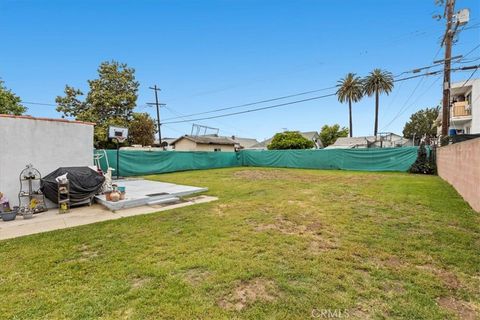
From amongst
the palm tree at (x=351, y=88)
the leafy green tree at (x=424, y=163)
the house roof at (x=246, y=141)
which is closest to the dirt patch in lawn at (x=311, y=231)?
the leafy green tree at (x=424, y=163)

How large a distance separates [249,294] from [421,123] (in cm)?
5326

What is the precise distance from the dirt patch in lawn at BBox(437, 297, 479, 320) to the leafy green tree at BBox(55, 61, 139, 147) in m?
19.3

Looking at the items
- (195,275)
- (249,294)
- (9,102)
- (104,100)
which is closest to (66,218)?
(195,275)

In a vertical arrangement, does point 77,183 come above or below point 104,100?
below

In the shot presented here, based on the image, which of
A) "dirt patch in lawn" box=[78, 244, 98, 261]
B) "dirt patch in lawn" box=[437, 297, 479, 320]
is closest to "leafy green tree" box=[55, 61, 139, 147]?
"dirt patch in lawn" box=[78, 244, 98, 261]

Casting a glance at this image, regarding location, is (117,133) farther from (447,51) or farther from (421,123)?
(421,123)

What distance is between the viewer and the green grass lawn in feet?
5.79

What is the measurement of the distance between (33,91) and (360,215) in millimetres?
23366

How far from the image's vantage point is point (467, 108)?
49.6ft

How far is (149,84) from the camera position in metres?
21.9

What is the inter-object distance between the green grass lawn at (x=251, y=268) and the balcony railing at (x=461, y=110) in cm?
1566

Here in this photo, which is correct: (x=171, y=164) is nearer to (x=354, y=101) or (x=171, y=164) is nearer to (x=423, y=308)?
(x=423, y=308)

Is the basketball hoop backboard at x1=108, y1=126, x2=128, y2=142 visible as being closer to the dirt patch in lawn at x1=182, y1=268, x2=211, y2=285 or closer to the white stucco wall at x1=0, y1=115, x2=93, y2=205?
the white stucco wall at x1=0, y1=115, x2=93, y2=205

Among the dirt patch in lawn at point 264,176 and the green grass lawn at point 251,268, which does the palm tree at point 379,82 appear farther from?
the green grass lawn at point 251,268
